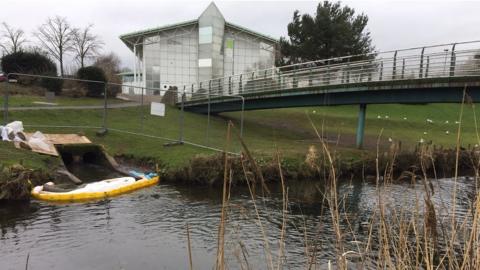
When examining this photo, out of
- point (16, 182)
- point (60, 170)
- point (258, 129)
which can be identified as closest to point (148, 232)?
point (16, 182)

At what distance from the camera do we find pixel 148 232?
981 cm

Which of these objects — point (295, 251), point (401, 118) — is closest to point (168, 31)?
point (401, 118)

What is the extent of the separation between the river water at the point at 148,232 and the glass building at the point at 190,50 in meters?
44.0

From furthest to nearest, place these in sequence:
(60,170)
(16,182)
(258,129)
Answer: (258,129), (60,170), (16,182)

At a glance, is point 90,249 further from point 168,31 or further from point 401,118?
point 168,31

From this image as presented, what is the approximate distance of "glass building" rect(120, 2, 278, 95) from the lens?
5581 cm

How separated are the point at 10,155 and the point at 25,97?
1626cm

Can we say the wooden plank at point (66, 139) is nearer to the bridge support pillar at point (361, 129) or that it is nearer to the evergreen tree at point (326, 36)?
the bridge support pillar at point (361, 129)

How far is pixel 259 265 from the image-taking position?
322 inches

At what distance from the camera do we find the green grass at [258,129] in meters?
18.1

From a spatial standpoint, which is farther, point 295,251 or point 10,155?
point 10,155

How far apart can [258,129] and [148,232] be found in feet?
68.5

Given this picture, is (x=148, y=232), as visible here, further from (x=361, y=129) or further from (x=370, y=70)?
(x=361, y=129)

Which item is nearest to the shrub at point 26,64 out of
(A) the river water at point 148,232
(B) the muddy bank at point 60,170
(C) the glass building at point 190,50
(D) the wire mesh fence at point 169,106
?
(D) the wire mesh fence at point 169,106
